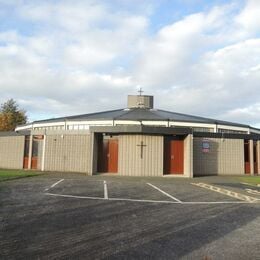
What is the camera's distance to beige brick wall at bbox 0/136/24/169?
31.0 metres

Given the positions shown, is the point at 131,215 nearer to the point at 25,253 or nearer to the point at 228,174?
the point at 25,253

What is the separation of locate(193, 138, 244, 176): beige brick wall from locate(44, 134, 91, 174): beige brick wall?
822 cm

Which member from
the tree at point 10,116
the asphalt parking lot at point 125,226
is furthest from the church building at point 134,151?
the tree at point 10,116

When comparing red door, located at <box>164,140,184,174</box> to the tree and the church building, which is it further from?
the tree

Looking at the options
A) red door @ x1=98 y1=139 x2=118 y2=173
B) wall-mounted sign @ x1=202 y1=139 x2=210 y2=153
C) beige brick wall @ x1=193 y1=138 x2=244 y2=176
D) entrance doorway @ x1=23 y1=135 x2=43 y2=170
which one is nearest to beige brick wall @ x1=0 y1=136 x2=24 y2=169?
entrance doorway @ x1=23 y1=135 x2=43 y2=170

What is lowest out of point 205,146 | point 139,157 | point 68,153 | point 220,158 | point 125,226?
point 125,226

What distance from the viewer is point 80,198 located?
1256 cm

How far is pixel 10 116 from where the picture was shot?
68.2 metres

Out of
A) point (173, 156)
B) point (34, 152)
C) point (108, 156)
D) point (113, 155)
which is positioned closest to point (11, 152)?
point (34, 152)

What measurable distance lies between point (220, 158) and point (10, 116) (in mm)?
49935

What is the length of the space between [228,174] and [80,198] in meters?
18.1

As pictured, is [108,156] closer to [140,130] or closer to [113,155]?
[113,155]

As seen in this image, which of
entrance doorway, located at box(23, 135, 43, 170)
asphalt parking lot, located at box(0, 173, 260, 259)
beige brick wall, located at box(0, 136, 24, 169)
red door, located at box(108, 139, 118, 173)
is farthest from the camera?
beige brick wall, located at box(0, 136, 24, 169)

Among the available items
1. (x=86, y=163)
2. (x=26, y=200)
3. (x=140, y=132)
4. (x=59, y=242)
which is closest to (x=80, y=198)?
(x=26, y=200)
